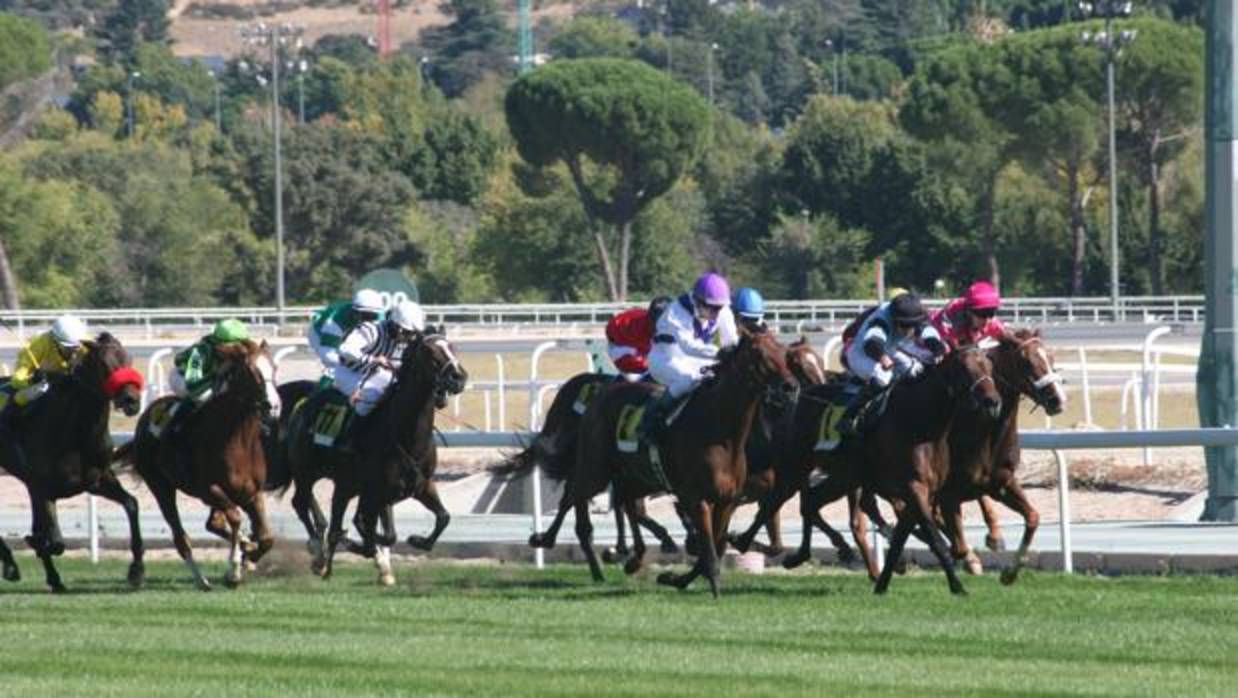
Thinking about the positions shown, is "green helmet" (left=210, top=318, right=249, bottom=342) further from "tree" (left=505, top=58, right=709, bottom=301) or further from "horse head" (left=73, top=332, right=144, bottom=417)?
"tree" (left=505, top=58, right=709, bottom=301)

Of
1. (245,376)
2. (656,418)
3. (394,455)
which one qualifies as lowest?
(394,455)

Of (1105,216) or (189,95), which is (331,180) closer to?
(1105,216)

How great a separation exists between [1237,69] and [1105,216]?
181 feet

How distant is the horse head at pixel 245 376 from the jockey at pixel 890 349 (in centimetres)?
349

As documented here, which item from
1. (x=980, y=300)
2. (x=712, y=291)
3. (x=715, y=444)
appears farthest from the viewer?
(x=980, y=300)

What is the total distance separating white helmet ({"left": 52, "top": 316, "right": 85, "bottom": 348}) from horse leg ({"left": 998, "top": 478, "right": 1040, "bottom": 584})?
228 inches

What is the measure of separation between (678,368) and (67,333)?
159 inches

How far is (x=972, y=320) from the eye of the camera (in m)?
17.6

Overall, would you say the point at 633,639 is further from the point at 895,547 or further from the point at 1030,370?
the point at 1030,370

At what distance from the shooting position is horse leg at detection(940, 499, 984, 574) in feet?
57.2

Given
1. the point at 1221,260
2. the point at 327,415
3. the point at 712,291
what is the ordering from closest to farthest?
the point at 712,291
the point at 327,415
the point at 1221,260

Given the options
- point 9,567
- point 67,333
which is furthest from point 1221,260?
point 9,567

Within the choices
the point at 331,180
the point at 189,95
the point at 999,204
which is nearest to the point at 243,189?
the point at 331,180

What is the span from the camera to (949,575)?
16.1 meters
